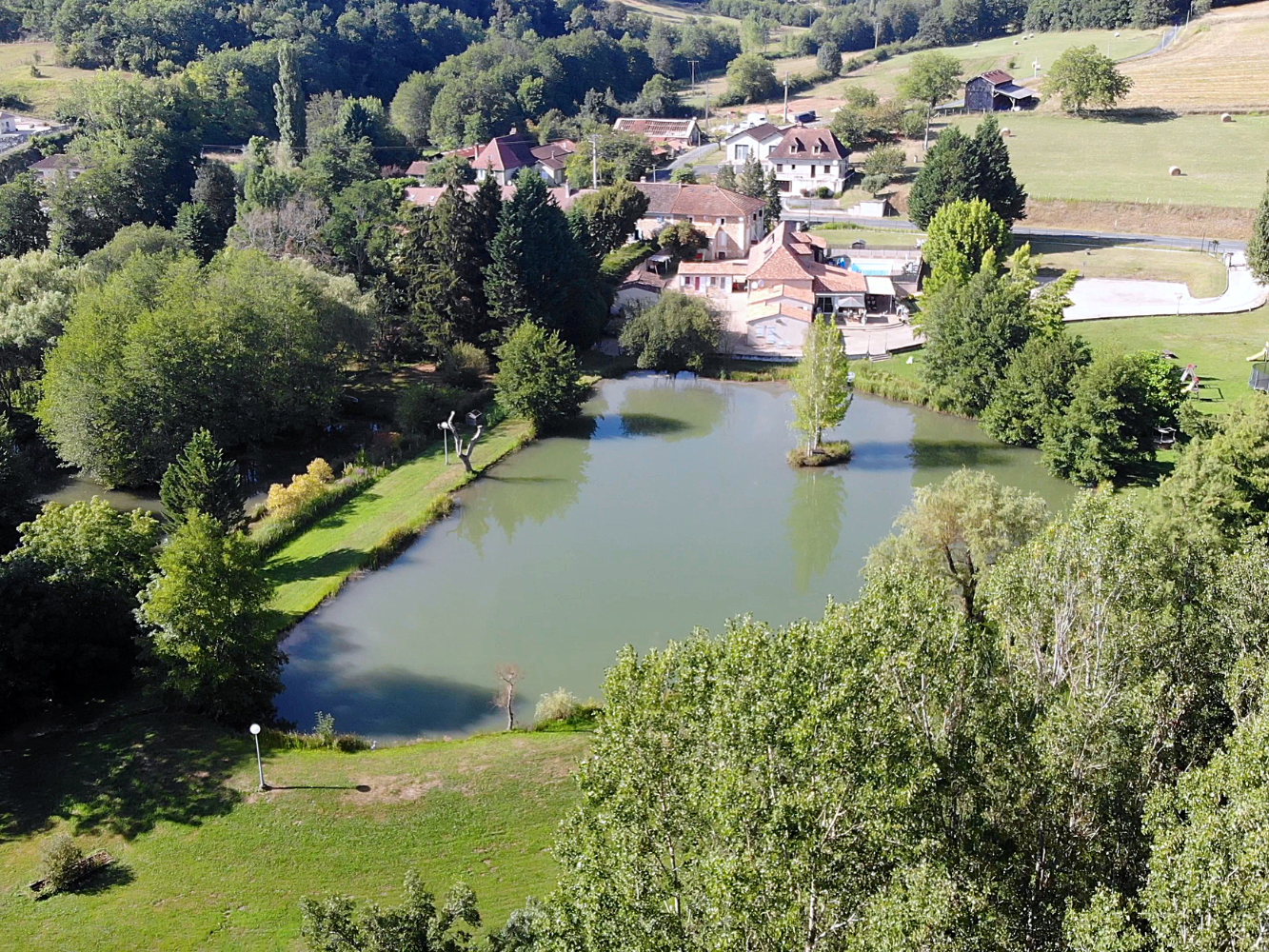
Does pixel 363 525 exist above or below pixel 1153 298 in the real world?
below

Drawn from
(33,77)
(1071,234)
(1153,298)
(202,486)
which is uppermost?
(33,77)

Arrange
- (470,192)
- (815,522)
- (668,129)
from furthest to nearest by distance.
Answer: (668,129) < (470,192) < (815,522)

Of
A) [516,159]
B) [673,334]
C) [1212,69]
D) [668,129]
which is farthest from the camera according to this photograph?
[668,129]

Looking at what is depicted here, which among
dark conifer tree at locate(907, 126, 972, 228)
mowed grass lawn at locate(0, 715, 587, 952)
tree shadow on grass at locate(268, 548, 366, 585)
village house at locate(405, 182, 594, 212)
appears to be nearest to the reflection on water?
mowed grass lawn at locate(0, 715, 587, 952)

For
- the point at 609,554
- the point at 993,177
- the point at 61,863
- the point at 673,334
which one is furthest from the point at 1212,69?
the point at 61,863

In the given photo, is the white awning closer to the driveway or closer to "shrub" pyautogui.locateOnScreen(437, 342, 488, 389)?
the driveway

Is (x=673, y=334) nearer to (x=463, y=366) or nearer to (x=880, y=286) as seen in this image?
(x=463, y=366)

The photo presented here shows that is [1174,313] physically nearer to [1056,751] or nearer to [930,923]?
[1056,751]
